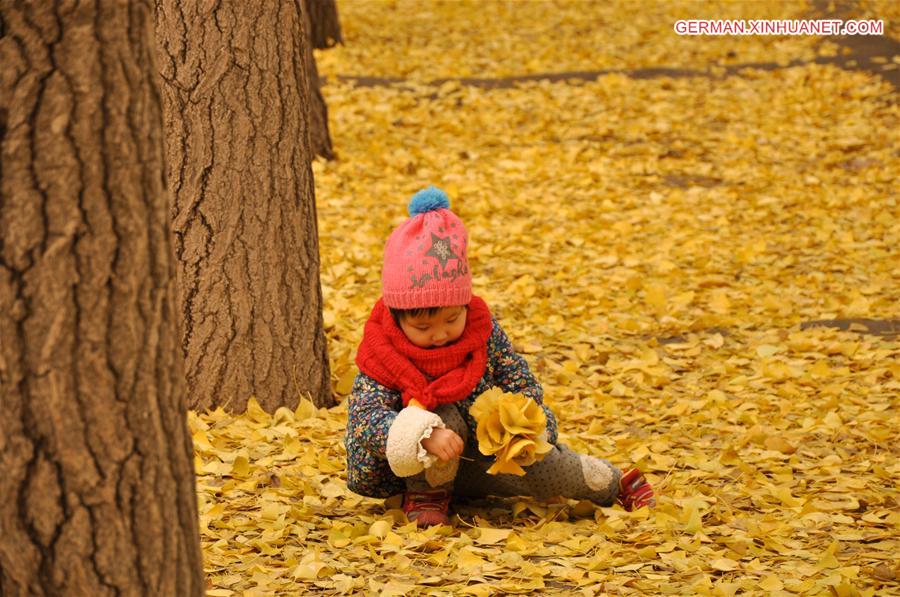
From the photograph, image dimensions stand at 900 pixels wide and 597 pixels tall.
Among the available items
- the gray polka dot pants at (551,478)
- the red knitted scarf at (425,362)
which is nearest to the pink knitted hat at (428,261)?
the red knitted scarf at (425,362)

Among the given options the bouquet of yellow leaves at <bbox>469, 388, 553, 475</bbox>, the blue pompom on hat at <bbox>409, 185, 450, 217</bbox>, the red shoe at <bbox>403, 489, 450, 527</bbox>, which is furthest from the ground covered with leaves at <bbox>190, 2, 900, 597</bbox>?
the blue pompom on hat at <bbox>409, 185, 450, 217</bbox>

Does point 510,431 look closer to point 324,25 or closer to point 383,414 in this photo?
point 383,414

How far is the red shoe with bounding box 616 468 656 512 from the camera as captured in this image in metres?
3.65

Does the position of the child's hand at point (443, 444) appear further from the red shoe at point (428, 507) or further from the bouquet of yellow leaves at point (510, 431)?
the red shoe at point (428, 507)

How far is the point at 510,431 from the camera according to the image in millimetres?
3291

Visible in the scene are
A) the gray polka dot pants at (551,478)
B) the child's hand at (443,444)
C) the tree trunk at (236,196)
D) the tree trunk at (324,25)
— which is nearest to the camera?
the child's hand at (443,444)

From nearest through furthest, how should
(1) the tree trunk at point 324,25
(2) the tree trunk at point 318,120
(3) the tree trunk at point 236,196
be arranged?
1. (3) the tree trunk at point 236,196
2. (2) the tree trunk at point 318,120
3. (1) the tree trunk at point 324,25

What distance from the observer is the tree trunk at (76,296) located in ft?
5.85

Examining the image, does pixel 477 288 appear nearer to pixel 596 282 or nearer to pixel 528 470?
pixel 596 282

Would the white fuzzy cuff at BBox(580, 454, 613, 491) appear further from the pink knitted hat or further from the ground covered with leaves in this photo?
the pink knitted hat

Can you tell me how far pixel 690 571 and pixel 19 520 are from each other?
1.87m

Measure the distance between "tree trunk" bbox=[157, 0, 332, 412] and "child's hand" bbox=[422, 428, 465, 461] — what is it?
1286 mm

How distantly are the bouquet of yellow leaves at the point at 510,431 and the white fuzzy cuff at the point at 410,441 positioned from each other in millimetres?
149

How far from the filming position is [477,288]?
629 cm
